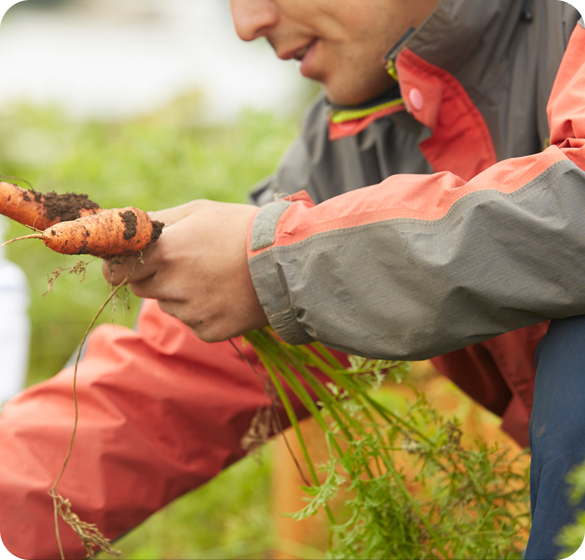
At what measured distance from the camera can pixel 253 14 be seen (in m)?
1.34

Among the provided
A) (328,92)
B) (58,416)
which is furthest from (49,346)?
(328,92)

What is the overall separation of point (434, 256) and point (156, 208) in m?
2.16

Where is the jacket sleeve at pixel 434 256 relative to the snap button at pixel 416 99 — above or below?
below

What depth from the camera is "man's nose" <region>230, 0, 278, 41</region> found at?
4.37ft

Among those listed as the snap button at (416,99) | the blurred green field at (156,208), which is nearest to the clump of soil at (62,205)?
the snap button at (416,99)

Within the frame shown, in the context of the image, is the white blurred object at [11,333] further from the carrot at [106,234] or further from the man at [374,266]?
the carrot at [106,234]

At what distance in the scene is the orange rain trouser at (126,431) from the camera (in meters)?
1.37

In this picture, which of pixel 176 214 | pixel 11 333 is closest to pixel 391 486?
pixel 176 214

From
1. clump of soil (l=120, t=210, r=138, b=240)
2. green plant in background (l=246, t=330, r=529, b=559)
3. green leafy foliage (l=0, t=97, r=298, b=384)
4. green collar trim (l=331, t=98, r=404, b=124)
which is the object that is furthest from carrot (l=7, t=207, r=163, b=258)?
green leafy foliage (l=0, t=97, r=298, b=384)

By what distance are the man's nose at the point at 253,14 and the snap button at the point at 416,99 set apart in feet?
1.21

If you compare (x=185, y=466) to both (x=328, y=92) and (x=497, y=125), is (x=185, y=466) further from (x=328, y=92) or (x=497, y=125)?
(x=497, y=125)

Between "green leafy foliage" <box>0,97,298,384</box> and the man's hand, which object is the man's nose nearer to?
the man's hand

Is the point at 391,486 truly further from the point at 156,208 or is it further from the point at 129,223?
the point at 156,208

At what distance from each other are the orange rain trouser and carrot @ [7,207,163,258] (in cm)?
54
